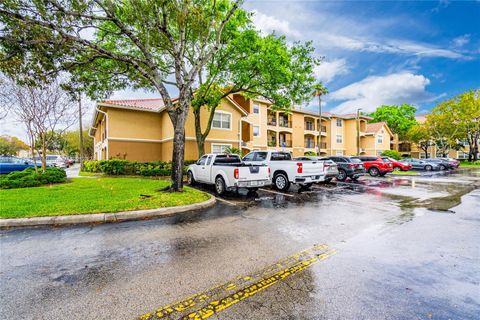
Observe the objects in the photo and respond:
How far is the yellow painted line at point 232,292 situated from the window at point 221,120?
750 inches

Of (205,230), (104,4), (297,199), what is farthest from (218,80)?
(205,230)

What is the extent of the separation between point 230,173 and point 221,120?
13.5m

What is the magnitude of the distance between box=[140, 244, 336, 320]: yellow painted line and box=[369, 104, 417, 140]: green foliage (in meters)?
66.0

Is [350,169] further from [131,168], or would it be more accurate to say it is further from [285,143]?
[285,143]

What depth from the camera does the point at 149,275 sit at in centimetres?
357

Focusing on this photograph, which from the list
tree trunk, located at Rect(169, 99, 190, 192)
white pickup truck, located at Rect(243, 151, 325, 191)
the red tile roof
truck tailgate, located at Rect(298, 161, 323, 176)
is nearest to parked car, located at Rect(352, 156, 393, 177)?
white pickup truck, located at Rect(243, 151, 325, 191)

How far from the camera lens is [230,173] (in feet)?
32.6

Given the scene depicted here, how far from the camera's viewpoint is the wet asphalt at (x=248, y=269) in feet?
9.21

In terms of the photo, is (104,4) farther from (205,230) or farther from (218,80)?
(205,230)

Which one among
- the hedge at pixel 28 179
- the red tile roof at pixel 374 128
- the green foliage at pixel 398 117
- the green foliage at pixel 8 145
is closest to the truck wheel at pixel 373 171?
the hedge at pixel 28 179

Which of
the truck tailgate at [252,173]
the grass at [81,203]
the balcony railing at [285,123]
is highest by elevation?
the balcony railing at [285,123]

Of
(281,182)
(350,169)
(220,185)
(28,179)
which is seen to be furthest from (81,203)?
(350,169)

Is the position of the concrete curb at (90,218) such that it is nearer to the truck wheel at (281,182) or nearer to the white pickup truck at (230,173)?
the white pickup truck at (230,173)

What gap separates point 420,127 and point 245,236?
5222cm
